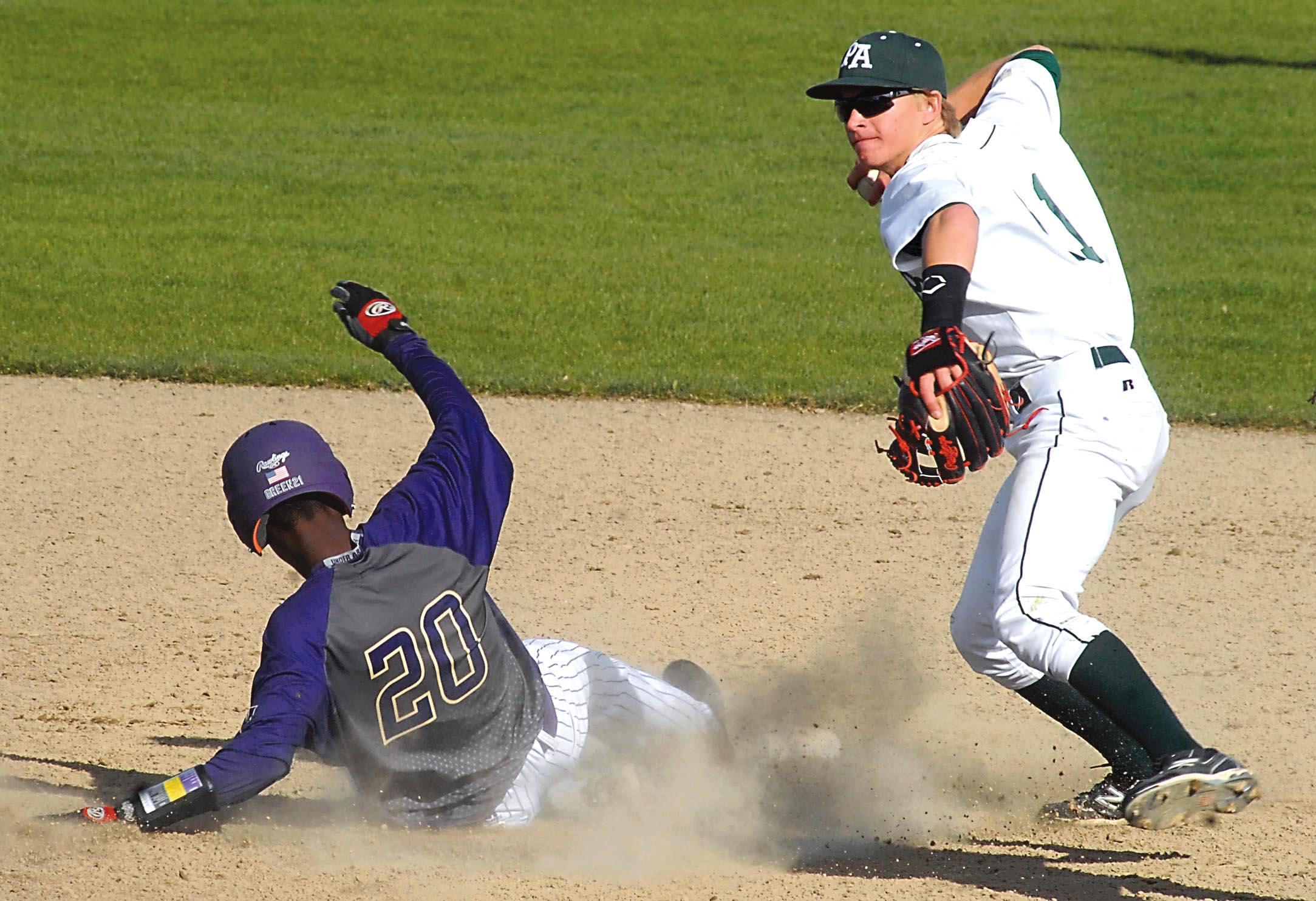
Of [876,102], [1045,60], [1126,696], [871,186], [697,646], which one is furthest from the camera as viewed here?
[697,646]

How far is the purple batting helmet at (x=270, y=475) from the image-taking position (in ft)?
11.4

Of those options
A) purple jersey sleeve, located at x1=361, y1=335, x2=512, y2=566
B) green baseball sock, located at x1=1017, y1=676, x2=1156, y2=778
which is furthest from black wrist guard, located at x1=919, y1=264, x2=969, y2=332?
purple jersey sleeve, located at x1=361, y1=335, x2=512, y2=566

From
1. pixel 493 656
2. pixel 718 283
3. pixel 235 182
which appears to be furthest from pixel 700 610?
pixel 235 182

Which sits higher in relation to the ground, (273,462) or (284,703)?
(273,462)

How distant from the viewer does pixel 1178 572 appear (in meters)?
6.02

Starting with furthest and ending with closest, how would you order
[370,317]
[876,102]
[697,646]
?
[697,646] → [370,317] → [876,102]

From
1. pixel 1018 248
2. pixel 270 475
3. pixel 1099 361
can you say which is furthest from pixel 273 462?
pixel 1099 361

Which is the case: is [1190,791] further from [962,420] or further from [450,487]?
[450,487]

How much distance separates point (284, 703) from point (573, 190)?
10.6 metres

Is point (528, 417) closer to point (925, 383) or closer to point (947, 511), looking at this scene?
point (947, 511)

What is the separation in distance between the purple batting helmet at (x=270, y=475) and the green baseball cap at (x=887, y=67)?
1.34m

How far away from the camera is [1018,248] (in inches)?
142

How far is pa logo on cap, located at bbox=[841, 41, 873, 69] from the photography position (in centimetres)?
371

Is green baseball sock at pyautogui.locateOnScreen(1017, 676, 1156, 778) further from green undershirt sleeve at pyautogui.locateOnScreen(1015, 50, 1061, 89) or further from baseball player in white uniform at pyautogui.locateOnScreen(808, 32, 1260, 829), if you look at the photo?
green undershirt sleeve at pyautogui.locateOnScreen(1015, 50, 1061, 89)
